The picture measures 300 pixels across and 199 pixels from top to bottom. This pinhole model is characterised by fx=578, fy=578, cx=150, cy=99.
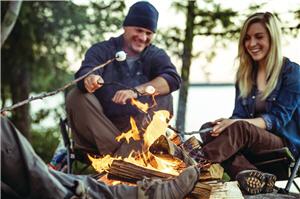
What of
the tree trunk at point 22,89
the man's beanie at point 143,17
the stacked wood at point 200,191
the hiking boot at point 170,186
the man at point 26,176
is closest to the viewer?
the man at point 26,176

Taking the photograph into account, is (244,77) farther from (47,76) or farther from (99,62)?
(47,76)

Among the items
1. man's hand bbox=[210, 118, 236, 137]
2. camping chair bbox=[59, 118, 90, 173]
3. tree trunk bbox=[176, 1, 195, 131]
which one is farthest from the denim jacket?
tree trunk bbox=[176, 1, 195, 131]

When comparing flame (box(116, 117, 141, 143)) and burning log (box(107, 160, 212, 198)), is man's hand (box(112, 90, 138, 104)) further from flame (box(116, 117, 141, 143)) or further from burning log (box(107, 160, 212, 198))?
burning log (box(107, 160, 212, 198))

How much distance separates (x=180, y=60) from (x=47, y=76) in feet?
10.2

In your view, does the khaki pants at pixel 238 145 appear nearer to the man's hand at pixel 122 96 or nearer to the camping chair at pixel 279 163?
the camping chair at pixel 279 163

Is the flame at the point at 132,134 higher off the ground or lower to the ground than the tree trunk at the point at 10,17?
lower

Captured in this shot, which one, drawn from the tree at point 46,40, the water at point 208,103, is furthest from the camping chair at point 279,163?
the water at point 208,103

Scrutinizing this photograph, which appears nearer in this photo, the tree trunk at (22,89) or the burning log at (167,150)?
the burning log at (167,150)

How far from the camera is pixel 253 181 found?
11.7ft

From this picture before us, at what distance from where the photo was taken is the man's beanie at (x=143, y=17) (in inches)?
173

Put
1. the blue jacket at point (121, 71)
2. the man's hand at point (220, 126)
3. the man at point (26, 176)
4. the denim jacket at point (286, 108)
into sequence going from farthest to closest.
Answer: the blue jacket at point (121, 71) → the denim jacket at point (286, 108) → the man's hand at point (220, 126) → the man at point (26, 176)

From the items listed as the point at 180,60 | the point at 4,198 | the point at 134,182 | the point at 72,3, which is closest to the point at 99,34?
the point at 72,3

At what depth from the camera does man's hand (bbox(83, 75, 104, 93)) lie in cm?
393

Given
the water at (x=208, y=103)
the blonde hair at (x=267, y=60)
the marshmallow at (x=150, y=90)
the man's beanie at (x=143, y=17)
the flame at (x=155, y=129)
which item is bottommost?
the water at (x=208, y=103)
